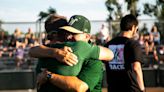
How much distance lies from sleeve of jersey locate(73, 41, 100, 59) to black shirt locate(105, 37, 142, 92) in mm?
2310

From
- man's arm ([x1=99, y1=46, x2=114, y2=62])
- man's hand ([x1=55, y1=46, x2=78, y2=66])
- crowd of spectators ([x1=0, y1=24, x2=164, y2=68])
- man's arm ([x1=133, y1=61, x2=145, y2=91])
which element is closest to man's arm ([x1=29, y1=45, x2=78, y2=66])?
man's hand ([x1=55, y1=46, x2=78, y2=66])

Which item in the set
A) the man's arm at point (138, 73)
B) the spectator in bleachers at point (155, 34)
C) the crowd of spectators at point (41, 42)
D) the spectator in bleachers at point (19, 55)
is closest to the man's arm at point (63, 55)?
the man's arm at point (138, 73)

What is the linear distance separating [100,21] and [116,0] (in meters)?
17.8

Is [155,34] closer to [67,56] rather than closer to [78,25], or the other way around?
[78,25]

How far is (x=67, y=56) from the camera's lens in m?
3.69

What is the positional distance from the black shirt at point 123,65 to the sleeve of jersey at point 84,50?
2.31 metres

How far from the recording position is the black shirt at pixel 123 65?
6102 millimetres

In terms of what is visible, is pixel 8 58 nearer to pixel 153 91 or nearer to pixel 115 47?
pixel 153 91

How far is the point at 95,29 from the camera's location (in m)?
20.0

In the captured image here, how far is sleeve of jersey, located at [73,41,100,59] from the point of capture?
3.75 meters

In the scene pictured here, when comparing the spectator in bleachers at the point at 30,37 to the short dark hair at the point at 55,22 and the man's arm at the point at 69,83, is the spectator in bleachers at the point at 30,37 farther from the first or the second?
the man's arm at the point at 69,83

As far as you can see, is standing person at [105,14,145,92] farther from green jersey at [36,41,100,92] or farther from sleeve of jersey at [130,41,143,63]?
green jersey at [36,41,100,92]

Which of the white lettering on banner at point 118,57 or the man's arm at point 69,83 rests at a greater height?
the man's arm at point 69,83

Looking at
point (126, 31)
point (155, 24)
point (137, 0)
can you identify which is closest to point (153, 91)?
point (155, 24)
